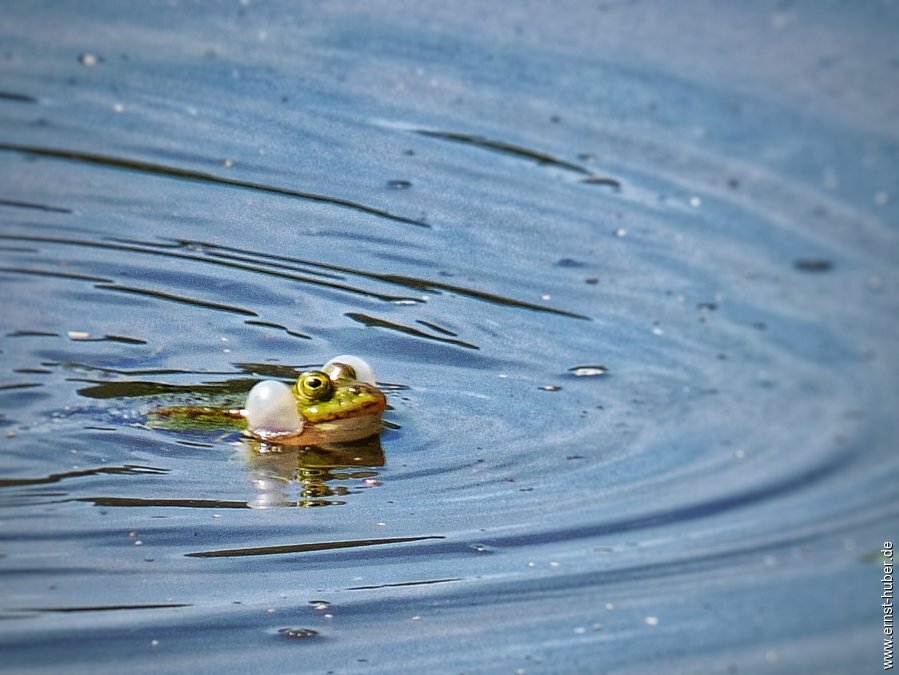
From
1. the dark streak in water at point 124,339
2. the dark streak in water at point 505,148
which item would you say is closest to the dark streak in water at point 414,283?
the dark streak in water at point 124,339

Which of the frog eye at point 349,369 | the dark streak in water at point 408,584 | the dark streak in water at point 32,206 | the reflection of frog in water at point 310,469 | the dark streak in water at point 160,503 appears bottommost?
the dark streak in water at point 408,584

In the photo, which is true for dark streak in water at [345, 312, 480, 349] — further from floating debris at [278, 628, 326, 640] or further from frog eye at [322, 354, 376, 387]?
floating debris at [278, 628, 326, 640]

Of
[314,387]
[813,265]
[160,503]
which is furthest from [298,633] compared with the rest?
[813,265]

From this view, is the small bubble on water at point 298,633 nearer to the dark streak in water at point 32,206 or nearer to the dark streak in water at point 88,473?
the dark streak in water at point 88,473

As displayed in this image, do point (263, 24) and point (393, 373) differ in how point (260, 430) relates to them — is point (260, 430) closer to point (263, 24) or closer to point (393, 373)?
Answer: point (393, 373)

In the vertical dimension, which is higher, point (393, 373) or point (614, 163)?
point (614, 163)

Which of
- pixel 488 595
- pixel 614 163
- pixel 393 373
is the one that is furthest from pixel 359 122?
pixel 488 595
